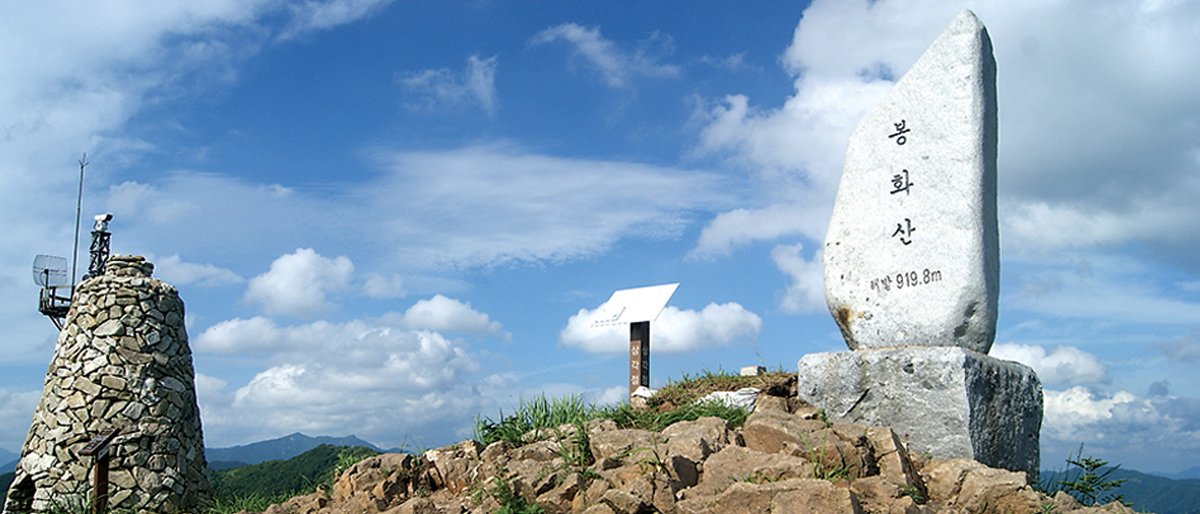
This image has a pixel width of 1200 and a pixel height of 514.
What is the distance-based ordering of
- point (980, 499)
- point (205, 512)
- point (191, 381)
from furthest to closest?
point (191, 381), point (205, 512), point (980, 499)

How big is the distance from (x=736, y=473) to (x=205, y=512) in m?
7.68

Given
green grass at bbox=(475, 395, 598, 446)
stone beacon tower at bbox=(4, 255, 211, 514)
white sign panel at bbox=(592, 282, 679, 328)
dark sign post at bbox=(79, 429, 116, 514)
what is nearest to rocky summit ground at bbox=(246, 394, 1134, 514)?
green grass at bbox=(475, 395, 598, 446)

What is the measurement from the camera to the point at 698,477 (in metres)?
5.19

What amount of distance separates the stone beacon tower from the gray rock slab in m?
8.70

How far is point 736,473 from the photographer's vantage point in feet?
16.6

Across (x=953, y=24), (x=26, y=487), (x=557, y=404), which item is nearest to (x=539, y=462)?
(x=557, y=404)

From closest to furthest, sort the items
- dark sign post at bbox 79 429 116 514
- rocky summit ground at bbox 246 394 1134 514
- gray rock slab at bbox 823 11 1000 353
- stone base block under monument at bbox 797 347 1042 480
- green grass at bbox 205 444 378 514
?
rocky summit ground at bbox 246 394 1134 514, stone base block under monument at bbox 797 347 1042 480, gray rock slab at bbox 823 11 1000 353, green grass at bbox 205 444 378 514, dark sign post at bbox 79 429 116 514

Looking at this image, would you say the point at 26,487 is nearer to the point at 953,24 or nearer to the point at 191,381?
the point at 191,381

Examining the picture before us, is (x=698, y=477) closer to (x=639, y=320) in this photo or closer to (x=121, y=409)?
(x=639, y=320)

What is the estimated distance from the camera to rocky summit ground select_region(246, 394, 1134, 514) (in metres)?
4.74

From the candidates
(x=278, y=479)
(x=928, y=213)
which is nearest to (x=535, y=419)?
(x=928, y=213)

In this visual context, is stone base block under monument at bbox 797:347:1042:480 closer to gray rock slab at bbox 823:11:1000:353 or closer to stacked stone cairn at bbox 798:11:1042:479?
stacked stone cairn at bbox 798:11:1042:479

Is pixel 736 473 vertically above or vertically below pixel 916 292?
below

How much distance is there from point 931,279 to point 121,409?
991 centimetres
